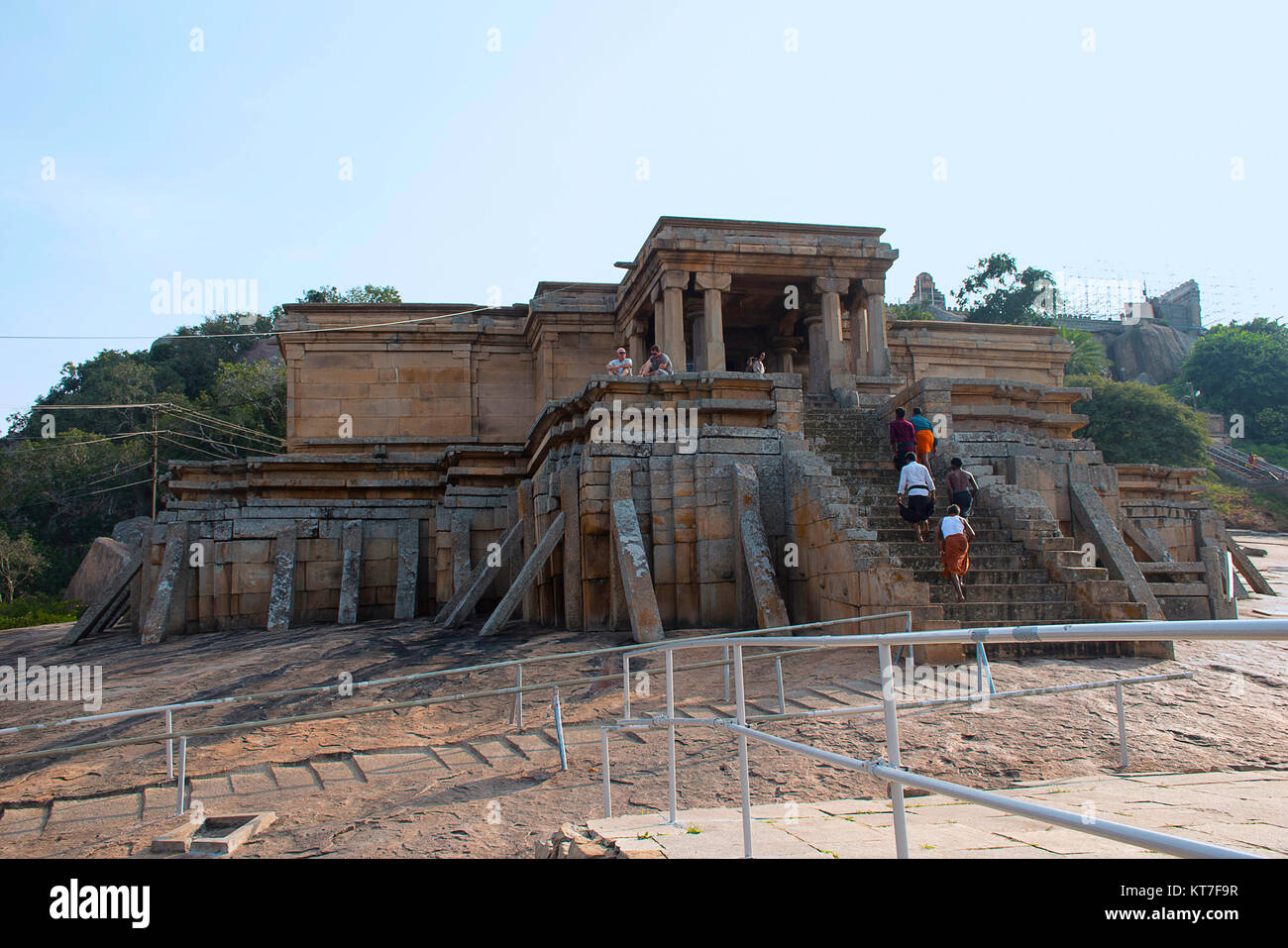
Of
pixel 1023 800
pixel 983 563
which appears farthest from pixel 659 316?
pixel 1023 800

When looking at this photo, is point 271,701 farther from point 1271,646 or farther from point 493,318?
point 493,318

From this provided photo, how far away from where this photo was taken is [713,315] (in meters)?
19.4

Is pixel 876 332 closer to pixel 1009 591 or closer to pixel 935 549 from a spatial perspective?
pixel 935 549

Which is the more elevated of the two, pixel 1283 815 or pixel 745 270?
pixel 745 270

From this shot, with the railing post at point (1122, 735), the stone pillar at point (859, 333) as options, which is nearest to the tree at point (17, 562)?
the stone pillar at point (859, 333)

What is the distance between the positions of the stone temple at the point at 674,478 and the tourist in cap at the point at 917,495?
0.46 m

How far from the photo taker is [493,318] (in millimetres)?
24141

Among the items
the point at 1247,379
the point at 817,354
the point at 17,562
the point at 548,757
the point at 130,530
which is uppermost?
the point at 1247,379

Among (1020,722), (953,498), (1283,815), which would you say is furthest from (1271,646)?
(1283,815)

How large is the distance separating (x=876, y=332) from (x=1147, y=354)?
4971 cm

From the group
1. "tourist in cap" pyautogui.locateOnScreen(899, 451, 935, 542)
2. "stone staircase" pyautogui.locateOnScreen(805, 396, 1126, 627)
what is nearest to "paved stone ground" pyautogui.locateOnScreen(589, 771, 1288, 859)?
"stone staircase" pyautogui.locateOnScreen(805, 396, 1126, 627)

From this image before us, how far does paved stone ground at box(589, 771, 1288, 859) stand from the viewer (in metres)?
3.46

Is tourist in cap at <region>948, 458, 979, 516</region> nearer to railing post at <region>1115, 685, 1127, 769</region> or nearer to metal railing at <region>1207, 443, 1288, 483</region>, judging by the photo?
railing post at <region>1115, 685, 1127, 769</region>
